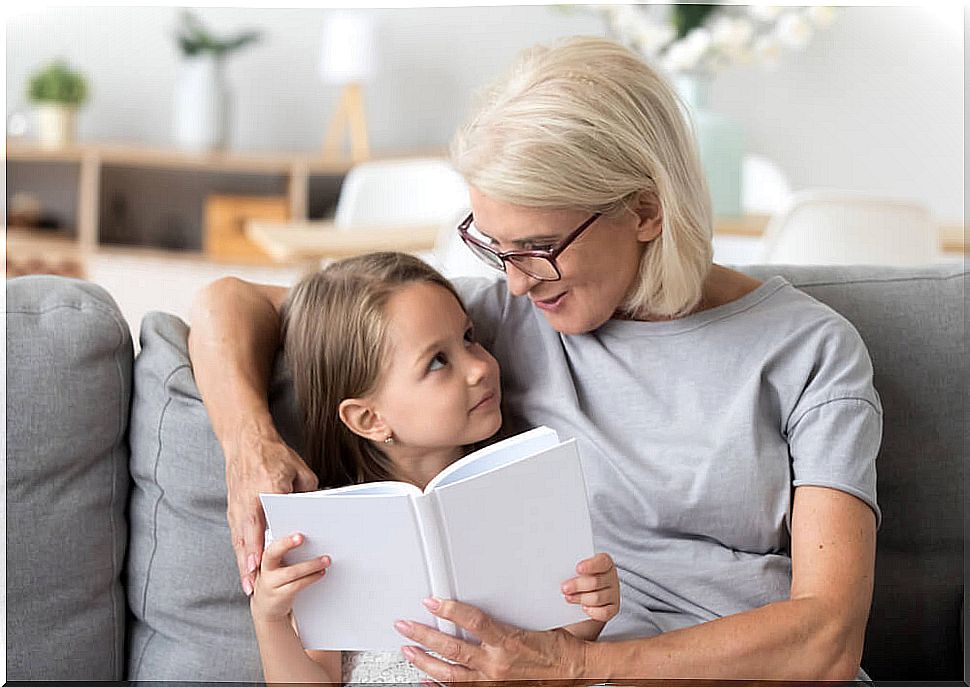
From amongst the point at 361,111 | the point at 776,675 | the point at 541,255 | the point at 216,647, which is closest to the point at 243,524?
the point at 216,647

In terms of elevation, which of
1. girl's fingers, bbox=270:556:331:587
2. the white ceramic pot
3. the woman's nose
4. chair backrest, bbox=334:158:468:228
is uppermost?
the woman's nose

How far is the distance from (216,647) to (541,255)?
0.62 m

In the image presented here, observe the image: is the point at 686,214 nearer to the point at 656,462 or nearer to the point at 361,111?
the point at 656,462

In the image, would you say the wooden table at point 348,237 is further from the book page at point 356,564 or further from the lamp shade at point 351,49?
the lamp shade at point 351,49

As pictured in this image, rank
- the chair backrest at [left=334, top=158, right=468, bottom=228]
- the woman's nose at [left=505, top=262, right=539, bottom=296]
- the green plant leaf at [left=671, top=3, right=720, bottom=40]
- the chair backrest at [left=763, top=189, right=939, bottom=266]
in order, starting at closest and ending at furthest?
the woman's nose at [left=505, top=262, right=539, bottom=296] → the chair backrest at [left=763, top=189, right=939, bottom=266] → the green plant leaf at [left=671, top=3, right=720, bottom=40] → the chair backrest at [left=334, top=158, right=468, bottom=228]

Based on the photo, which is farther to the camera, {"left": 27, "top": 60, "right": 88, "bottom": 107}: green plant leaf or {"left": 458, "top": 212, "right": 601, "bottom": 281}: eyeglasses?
{"left": 27, "top": 60, "right": 88, "bottom": 107}: green plant leaf

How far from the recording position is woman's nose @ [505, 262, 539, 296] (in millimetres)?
1408

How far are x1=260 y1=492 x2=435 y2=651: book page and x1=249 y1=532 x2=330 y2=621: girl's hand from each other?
0.03 feet

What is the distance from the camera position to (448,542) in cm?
120

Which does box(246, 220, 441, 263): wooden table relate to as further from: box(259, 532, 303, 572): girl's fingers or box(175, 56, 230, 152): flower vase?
box(175, 56, 230, 152): flower vase

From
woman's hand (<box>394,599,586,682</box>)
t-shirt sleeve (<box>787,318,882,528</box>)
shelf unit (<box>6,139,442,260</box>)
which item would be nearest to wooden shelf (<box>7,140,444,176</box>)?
shelf unit (<box>6,139,442,260</box>)

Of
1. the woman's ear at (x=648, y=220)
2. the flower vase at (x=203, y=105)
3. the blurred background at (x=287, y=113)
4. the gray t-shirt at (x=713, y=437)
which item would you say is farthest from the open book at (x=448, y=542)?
the flower vase at (x=203, y=105)

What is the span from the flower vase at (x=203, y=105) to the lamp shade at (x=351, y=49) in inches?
17.5

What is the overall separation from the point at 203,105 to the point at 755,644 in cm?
410
